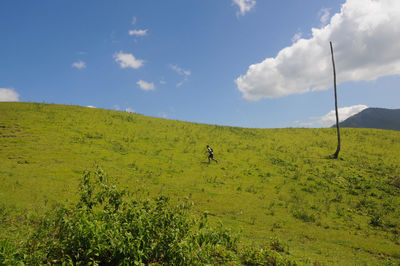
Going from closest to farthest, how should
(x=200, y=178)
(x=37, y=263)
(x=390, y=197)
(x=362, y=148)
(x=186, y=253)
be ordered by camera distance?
(x=37, y=263), (x=186, y=253), (x=390, y=197), (x=200, y=178), (x=362, y=148)

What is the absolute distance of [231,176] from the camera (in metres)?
21.8

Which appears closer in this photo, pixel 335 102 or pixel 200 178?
pixel 200 178

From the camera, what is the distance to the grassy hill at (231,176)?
11.6 meters

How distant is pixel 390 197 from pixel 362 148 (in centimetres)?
2047

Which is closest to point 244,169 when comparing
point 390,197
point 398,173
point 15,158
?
point 390,197

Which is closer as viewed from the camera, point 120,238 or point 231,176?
point 120,238

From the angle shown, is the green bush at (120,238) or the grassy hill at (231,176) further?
the grassy hill at (231,176)

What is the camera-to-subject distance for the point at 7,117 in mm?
27922

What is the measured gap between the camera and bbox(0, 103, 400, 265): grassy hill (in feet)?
37.9

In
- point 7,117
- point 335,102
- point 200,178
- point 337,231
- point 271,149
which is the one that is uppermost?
point 335,102

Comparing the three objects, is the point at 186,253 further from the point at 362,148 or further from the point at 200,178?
the point at 362,148

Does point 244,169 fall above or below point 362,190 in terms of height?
above

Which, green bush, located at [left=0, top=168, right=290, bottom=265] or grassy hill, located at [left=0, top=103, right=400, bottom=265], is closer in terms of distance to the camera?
green bush, located at [left=0, top=168, right=290, bottom=265]

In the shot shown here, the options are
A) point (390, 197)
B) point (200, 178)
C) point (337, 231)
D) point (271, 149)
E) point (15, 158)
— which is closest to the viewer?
point (337, 231)
